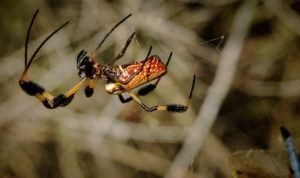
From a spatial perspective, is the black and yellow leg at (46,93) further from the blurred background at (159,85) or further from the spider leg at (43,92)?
the blurred background at (159,85)

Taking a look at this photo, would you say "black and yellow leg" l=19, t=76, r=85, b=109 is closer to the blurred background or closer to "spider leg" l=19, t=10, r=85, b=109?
"spider leg" l=19, t=10, r=85, b=109

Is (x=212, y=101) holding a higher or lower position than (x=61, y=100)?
lower

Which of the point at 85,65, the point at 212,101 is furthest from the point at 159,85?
the point at 85,65

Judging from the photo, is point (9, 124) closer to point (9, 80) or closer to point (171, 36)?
point (9, 80)

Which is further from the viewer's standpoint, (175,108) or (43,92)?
(175,108)

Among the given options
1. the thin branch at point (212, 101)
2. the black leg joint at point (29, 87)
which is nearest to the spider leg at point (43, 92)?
the black leg joint at point (29, 87)

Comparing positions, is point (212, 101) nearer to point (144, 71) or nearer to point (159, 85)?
point (159, 85)

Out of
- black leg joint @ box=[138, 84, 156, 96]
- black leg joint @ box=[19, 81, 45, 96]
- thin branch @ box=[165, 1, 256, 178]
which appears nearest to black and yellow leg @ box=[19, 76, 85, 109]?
black leg joint @ box=[19, 81, 45, 96]

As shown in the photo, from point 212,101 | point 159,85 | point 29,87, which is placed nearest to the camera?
point 29,87
